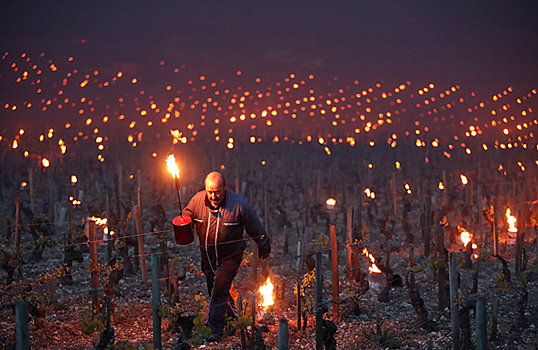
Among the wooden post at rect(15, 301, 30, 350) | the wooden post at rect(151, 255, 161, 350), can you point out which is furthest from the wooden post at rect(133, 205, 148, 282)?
the wooden post at rect(15, 301, 30, 350)

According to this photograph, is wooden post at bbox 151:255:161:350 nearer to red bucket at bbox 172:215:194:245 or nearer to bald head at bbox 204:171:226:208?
red bucket at bbox 172:215:194:245

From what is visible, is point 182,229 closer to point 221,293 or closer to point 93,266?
point 221,293

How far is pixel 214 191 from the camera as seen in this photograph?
21.2 ft

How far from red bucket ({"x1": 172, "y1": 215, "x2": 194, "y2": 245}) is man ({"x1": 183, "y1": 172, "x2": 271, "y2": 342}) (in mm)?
414

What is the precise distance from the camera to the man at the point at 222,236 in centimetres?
669

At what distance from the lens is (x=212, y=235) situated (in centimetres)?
677

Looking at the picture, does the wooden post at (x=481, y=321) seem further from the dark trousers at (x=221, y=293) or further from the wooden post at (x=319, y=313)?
the dark trousers at (x=221, y=293)

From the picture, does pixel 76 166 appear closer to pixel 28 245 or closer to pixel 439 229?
pixel 28 245

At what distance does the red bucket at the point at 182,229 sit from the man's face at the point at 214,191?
443 mm

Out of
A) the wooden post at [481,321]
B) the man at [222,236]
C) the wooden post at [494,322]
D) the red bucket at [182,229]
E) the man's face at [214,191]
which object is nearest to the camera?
the wooden post at [481,321]

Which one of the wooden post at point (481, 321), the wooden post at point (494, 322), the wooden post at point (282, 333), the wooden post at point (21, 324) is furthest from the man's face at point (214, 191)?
the wooden post at point (494, 322)

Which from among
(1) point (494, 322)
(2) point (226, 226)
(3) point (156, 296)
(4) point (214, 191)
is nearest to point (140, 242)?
(2) point (226, 226)

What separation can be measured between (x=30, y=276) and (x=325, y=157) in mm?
45580

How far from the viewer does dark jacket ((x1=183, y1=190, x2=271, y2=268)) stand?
670cm
